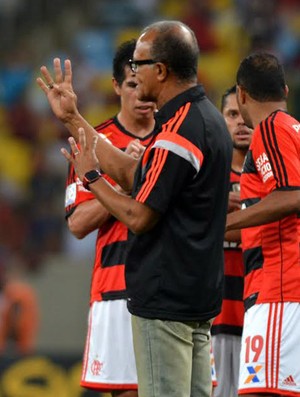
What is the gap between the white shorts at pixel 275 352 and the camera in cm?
543

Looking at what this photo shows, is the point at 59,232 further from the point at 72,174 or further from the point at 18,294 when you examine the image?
the point at 72,174

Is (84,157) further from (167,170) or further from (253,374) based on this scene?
(253,374)

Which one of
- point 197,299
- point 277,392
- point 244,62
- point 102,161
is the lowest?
point 277,392

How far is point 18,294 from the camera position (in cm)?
1132

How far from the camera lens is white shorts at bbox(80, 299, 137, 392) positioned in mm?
6074

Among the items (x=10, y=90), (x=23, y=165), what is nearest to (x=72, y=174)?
(x=23, y=165)

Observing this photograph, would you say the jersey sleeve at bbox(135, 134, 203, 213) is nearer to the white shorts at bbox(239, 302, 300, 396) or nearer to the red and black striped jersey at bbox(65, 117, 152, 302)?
the white shorts at bbox(239, 302, 300, 396)

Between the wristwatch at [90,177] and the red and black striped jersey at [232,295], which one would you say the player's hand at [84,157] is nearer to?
the wristwatch at [90,177]

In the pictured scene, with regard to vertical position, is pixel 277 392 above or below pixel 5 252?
below

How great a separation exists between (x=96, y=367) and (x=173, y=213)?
1580 millimetres

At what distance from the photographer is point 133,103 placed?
632cm

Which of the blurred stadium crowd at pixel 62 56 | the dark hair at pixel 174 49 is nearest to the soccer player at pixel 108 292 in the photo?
the dark hair at pixel 174 49

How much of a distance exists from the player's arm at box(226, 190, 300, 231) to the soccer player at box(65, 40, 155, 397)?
33.1 inches

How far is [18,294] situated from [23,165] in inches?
150
